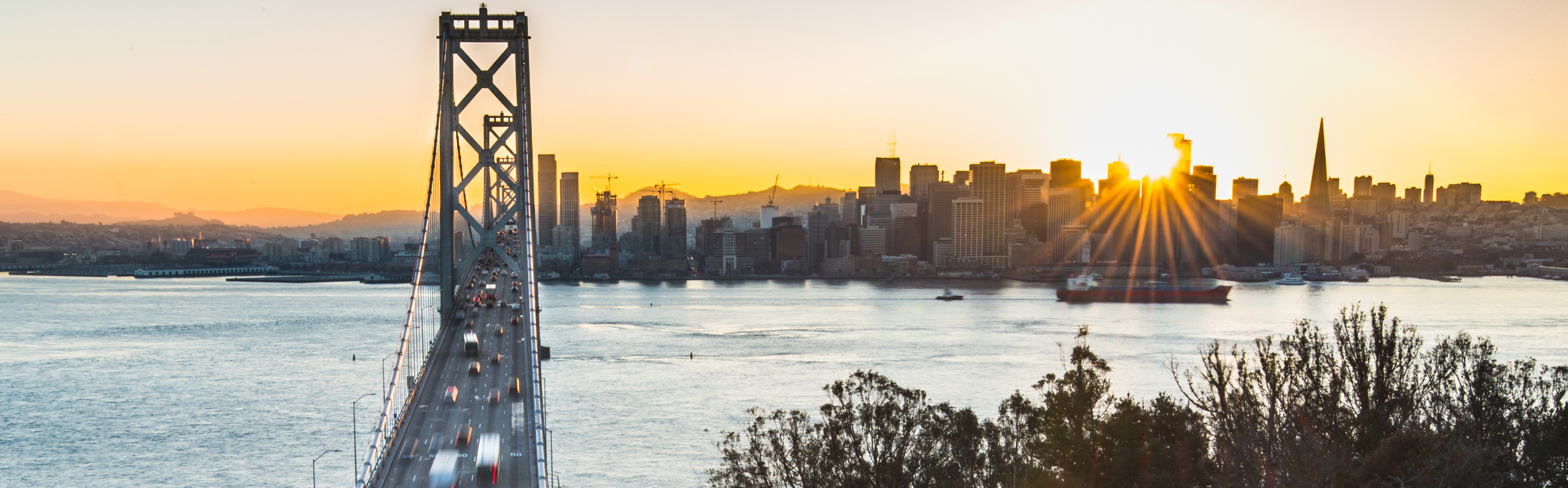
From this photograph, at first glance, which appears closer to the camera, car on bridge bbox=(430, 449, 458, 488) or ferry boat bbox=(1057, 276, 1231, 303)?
car on bridge bbox=(430, 449, 458, 488)

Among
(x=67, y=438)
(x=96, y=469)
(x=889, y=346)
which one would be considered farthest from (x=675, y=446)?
(x=889, y=346)

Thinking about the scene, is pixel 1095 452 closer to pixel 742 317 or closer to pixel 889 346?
pixel 889 346

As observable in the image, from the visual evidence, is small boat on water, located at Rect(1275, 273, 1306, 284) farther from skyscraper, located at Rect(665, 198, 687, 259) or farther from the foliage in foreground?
the foliage in foreground

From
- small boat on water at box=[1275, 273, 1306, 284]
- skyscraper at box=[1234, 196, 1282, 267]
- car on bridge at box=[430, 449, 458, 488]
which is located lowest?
small boat on water at box=[1275, 273, 1306, 284]

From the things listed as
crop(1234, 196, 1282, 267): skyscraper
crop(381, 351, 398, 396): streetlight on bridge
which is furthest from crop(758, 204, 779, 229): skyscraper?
crop(381, 351, 398, 396): streetlight on bridge

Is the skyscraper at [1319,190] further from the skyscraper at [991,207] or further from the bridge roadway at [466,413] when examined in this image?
the bridge roadway at [466,413]

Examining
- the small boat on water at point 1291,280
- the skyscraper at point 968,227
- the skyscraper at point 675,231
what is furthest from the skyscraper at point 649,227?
the small boat on water at point 1291,280
